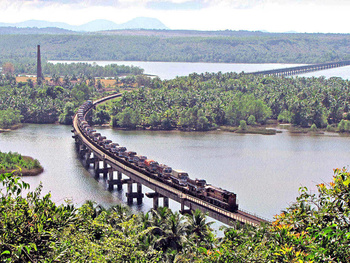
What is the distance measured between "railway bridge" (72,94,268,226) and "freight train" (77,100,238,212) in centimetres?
43

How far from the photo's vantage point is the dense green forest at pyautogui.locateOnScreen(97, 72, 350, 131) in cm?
15050

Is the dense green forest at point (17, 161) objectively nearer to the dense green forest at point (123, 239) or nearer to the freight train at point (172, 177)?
the freight train at point (172, 177)

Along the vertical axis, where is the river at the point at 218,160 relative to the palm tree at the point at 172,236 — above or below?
below

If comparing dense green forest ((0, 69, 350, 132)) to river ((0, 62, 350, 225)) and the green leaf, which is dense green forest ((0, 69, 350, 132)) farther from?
the green leaf

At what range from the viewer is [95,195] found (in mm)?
78438

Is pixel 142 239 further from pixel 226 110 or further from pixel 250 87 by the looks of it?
pixel 250 87

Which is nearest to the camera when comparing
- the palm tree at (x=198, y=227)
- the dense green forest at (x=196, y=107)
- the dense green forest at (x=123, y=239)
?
the dense green forest at (x=123, y=239)

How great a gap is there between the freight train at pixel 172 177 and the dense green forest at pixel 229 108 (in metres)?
46.3

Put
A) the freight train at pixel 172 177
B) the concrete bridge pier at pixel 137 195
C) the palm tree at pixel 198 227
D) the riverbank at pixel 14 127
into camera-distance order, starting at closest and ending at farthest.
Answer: the palm tree at pixel 198 227 < the freight train at pixel 172 177 < the concrete bridge pier at pixel 137 195 < the riverbank at pixel 14 127

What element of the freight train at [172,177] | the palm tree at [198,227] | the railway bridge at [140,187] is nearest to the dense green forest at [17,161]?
the railway bridge at [140,187]

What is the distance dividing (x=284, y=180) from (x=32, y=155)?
49.8 m

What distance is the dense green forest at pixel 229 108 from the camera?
494 ft

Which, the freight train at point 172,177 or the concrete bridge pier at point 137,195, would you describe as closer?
the freight train at point 172,177

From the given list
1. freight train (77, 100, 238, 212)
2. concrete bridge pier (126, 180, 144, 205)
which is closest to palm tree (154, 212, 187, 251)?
freight train (77, 100, 238, 212)
